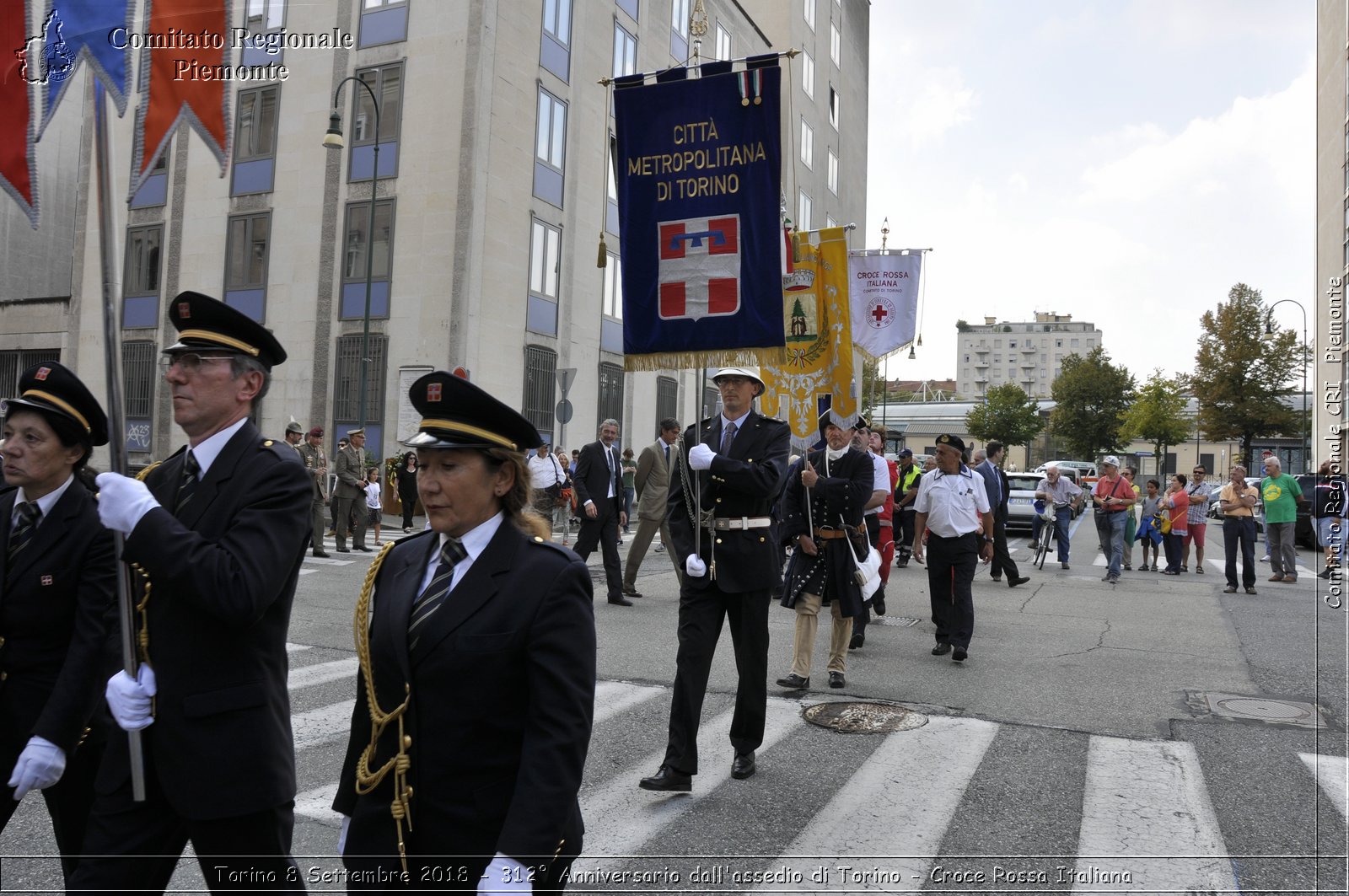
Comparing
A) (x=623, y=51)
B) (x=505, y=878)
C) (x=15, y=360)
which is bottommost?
(x=505, y=878)

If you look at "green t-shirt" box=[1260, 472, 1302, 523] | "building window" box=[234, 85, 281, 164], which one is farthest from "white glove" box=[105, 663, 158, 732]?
"building window" box=[234, 85, 281, 164]

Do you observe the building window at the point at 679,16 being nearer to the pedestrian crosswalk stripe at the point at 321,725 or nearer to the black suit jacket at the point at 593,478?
the black suit jacket at the point at 593,478

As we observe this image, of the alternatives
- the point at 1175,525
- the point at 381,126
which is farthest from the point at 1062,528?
the point at 381,126

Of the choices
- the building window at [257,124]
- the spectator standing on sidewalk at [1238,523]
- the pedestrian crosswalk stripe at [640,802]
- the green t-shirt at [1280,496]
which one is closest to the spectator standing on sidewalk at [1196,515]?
the green t-shirt at [1280,496]

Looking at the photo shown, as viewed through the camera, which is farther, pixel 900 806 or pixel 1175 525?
pixel 1175 525

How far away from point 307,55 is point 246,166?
138 inches

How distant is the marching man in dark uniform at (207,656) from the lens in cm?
247

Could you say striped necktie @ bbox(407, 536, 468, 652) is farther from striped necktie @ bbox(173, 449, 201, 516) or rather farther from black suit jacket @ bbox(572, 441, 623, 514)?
black suit jacket @ bbox(572, 441, 623, 514)

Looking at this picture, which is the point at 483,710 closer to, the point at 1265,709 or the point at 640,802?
the point at 640,802

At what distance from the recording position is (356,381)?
25.7 m

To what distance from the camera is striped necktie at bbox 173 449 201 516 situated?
2.67m

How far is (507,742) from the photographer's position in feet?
7.69

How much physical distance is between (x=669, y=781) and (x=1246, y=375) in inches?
1951

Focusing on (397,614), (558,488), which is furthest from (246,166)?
(397,614)
